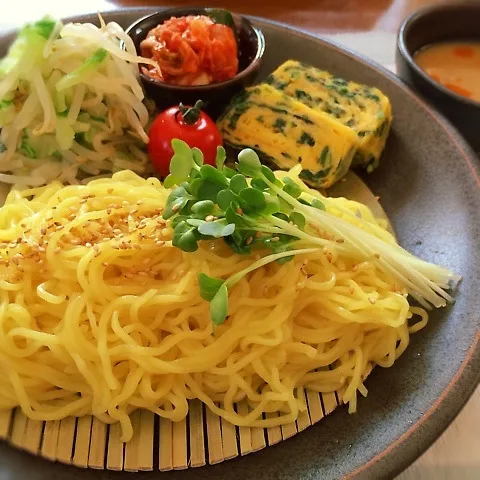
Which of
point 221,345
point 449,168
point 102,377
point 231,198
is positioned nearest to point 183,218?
point 231,198

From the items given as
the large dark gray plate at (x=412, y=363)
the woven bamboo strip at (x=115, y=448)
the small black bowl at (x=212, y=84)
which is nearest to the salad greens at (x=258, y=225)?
the large dark gray plate at (x=412, y=363)

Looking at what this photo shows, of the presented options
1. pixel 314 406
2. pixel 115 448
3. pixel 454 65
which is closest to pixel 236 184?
pixel 314 406

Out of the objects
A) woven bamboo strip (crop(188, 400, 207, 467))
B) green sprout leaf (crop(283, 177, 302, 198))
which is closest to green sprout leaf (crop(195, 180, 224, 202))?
green sprout leaf (crop(283, 177, 302, 198))

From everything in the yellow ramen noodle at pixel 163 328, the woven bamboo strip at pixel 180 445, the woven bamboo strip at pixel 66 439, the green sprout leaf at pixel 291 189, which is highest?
the green sprout leaf at pixel 291 189

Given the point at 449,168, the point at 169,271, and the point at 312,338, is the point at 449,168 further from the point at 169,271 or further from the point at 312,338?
the point at 169,271

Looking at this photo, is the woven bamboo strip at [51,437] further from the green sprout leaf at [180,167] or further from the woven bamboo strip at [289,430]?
the green sprout leaf at [180,167]

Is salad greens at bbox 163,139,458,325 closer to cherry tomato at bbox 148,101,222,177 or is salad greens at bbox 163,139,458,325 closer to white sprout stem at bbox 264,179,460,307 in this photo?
white sprout stem at bbox 264,179,460,307
